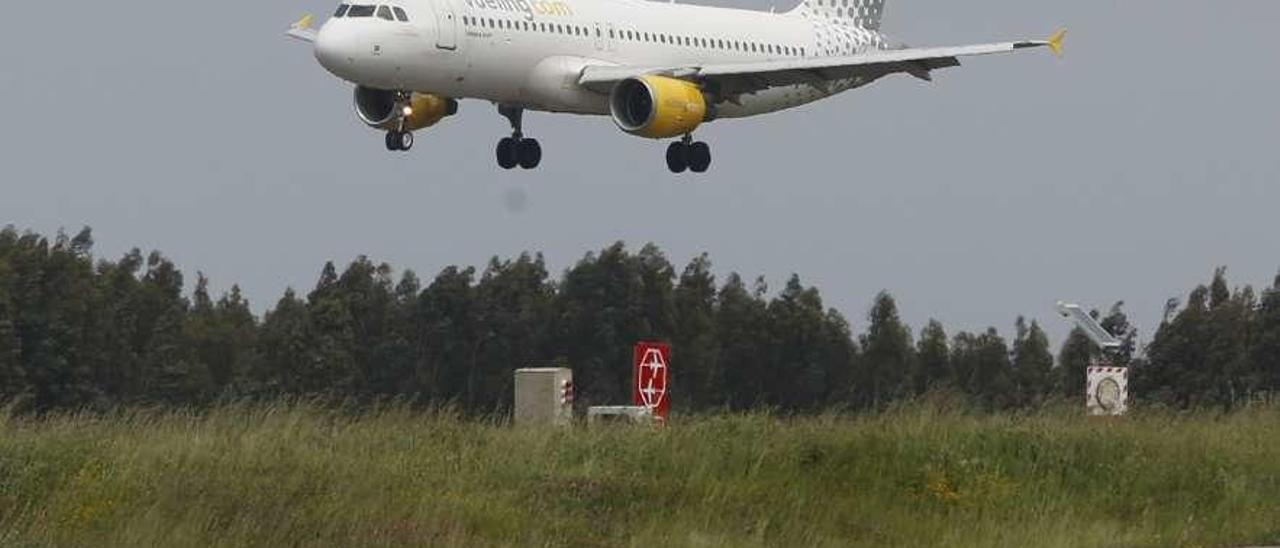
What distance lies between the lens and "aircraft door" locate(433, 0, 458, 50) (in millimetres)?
48281

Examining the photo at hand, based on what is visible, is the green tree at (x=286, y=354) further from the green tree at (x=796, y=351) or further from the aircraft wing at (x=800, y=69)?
the aircraft wing at (x=800, y=69)

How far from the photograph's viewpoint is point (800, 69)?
52594mm

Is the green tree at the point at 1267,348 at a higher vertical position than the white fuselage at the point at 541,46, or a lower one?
lower

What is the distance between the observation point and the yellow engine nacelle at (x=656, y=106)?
50469 millimetres

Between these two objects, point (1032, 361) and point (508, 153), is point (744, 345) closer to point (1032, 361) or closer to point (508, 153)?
point (1032, 361)

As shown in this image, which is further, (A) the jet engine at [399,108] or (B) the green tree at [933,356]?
(B) the green tree at [933,356]

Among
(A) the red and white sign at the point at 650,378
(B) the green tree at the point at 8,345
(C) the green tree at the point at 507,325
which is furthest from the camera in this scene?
(C) the green tree at the point at 507,325

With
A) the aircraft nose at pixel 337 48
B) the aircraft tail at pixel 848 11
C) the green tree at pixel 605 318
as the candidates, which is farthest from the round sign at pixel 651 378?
the green tree at pixel 605 318

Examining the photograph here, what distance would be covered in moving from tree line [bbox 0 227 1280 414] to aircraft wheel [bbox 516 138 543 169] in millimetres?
15704

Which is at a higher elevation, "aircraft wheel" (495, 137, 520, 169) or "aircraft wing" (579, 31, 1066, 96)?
"aircraft wing" (579, 31, 1066, 96)

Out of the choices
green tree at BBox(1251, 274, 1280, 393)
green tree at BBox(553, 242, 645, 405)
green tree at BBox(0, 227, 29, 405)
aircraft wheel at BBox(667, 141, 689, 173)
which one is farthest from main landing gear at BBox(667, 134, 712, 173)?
green tree at BBox(553, 242, 645, 405)

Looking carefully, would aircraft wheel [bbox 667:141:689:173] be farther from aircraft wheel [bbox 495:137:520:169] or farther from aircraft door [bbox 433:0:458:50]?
aircraft door [bbox 433:0:458:50]

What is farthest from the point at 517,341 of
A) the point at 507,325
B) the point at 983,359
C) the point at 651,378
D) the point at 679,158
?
the point at 651,378

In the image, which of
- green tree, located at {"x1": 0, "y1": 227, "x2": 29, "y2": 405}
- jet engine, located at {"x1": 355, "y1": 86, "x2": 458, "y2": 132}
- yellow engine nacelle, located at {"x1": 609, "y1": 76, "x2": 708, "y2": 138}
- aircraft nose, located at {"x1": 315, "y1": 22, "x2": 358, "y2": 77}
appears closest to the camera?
aircraft nose, located at {"x1": 315, "y1": 22, "x2": 358, "y2": 77}
